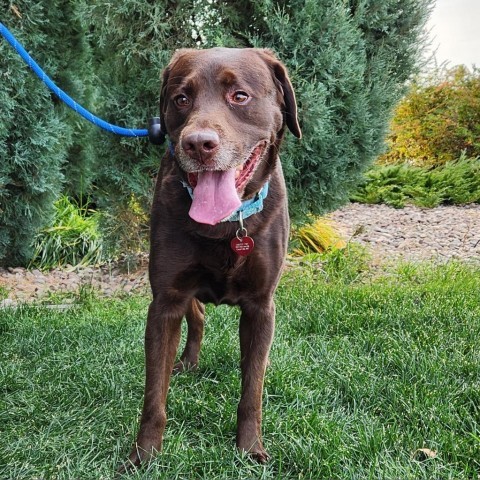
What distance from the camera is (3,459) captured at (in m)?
2.32

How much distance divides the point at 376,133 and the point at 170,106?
3744 mm

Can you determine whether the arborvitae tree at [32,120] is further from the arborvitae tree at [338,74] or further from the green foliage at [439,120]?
the green foliage at [439,120]

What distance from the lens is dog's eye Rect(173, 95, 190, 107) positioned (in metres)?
2.31

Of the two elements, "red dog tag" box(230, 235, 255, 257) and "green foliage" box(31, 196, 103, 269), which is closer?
"red dog tag" box(230, 235, 255, 257)

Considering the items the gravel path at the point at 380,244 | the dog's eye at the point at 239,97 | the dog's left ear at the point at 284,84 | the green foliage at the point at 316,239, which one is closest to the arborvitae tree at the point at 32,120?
the gravel path at the point at 380,244

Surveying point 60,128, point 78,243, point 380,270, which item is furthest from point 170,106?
point 78,243

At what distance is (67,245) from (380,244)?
3804 mm

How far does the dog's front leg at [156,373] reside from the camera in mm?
2340

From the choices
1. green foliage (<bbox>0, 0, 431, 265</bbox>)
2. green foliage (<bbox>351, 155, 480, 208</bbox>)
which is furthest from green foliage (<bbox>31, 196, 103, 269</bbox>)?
green foliage (<bbox>351, 155, 480, 208</bbox>)

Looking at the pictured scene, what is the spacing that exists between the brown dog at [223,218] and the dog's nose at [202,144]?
1.6 inches

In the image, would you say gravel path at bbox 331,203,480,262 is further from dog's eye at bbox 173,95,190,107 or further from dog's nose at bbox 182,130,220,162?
dog's nose at bbox 182,130,220,162

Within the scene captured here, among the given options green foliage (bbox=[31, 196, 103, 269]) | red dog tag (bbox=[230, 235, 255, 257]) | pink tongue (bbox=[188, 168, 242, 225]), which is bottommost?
green foliage (bbox=[31, 196, 103, 269])

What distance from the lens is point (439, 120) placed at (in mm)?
13148

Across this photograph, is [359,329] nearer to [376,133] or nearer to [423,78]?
[376,133]
